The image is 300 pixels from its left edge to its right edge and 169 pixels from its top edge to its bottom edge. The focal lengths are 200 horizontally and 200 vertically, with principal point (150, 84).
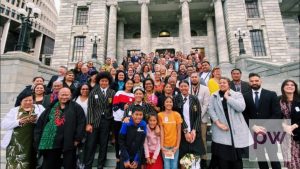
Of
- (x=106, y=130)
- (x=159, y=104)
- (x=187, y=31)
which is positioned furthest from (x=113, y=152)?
(x=187, y=31)

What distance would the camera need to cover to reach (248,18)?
22.2 meters

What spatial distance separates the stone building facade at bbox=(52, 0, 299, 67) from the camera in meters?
21.4

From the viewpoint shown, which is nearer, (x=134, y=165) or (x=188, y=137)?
(x=134, y=165)

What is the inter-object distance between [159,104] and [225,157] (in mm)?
1836

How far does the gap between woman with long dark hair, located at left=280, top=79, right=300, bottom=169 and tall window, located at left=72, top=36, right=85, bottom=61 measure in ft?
72.2

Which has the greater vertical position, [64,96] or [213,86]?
[213,86]

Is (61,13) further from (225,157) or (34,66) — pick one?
(225,157)

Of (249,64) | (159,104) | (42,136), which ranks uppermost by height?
(249,64)

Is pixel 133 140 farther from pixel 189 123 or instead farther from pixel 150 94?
pixel 150 94

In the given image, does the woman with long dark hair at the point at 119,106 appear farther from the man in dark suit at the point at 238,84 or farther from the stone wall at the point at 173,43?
the stone wall at the point at 173,43

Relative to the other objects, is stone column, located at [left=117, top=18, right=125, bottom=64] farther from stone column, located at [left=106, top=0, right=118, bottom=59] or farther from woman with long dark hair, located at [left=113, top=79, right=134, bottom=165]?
woman with long dark hair, located at [left=113, top=79, right=134, bottom=165]

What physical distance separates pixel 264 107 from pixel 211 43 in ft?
70.9

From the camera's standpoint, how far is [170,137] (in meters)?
3.87

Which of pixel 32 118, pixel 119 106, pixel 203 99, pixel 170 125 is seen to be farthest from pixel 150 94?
pixel 32 118
